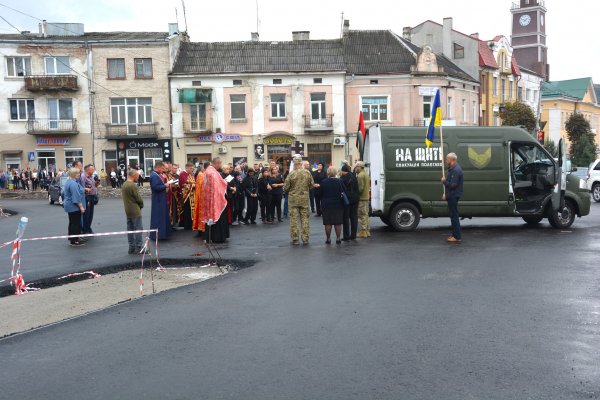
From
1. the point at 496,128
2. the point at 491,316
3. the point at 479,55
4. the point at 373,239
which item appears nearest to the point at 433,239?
the point at 373,239

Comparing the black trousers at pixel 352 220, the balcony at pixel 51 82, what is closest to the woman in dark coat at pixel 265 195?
the black trousers at pixel 352 220

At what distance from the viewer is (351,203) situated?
1281 centimetres

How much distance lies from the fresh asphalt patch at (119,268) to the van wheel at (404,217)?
493cm

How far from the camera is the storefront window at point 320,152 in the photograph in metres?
43.4

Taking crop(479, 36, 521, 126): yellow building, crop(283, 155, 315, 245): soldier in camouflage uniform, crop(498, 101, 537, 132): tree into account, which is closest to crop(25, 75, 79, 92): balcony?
crop(283, 155, 315, 245): soldier in camouflage uniform

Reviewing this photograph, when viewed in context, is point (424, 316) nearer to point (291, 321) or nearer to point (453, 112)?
point (291, 321)

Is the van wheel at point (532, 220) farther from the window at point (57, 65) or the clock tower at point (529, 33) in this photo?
the clock tower at point (529, 33)

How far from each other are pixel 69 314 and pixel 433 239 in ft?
27.0

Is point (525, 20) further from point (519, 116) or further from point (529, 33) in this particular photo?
point (519, 116)

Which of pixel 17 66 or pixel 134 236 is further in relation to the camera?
pixel 17 66

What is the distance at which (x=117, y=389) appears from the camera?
4539 mm

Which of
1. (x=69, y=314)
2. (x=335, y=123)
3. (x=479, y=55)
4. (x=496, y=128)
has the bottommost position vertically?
(x=69, y=314)

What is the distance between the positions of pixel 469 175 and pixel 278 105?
30.8 m

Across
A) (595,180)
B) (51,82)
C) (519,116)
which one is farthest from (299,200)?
(519,116)
